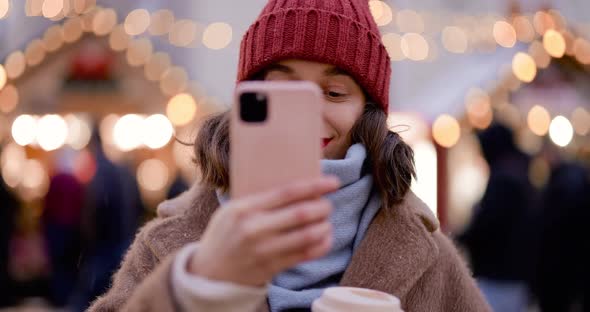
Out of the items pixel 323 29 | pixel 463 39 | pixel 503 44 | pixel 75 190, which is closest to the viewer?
pixel 323 29

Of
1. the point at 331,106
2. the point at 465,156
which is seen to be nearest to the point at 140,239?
the point at 331,106

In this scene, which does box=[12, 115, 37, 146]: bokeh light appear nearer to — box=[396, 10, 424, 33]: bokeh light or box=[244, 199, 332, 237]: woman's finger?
box=[396, 10, 424, 33]: bokeh light

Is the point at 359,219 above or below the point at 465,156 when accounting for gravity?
above

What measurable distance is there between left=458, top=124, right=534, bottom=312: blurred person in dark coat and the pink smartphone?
2761 millimetres

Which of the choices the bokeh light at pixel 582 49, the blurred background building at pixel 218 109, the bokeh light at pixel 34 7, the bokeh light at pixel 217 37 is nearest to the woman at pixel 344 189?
the blurred background building at pixel 218 109

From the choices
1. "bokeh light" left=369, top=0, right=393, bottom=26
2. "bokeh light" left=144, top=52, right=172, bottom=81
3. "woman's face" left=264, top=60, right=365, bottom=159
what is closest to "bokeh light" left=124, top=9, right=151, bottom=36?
"bokeh light" left=144, top=52, right=172, bottom=81

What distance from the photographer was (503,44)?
6266 millimetres

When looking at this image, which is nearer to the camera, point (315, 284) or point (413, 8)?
point (315, 284)

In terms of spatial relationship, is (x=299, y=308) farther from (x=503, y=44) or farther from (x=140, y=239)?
(x=503, y=44)

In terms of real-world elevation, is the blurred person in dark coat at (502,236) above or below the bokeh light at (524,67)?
below

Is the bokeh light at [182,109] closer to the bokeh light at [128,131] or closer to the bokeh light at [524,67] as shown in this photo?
the bokeh light at [128,131]

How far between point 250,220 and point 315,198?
9 cm

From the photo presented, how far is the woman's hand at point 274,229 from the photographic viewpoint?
2.75 feet

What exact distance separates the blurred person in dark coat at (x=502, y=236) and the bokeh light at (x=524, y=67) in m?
1.94
